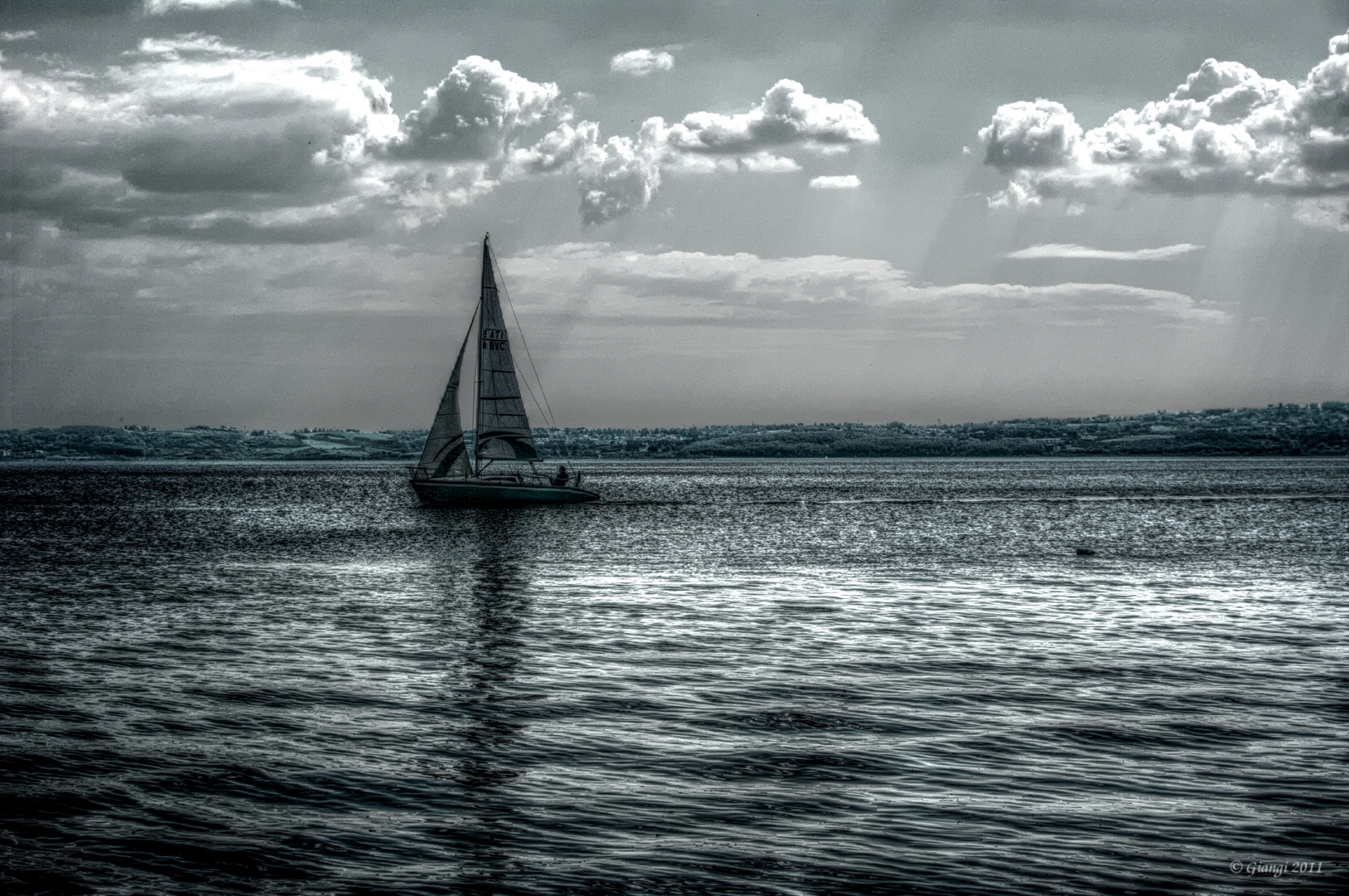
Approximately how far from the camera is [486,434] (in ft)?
253

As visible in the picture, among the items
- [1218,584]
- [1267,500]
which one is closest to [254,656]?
[1218,584]

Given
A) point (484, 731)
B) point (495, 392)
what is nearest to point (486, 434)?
point (495, 392)

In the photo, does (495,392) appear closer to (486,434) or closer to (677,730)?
(486,434)

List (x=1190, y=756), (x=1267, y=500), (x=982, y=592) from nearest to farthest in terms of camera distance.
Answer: (x=1190, y=756), (x=982, y=592), (x=1267, y=500)

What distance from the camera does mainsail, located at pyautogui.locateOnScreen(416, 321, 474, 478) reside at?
253 ft

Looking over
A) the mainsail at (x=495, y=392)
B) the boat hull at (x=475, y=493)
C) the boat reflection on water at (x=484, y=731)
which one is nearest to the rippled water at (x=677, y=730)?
the boat reflection on water at (x=484, y=731)

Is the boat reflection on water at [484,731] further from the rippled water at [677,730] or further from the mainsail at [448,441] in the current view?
the mainsail at [448,441]

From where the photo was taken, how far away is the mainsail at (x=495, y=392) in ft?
254

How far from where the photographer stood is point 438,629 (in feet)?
98.3

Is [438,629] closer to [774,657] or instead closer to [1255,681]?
[774,657]

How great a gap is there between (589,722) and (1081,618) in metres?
17.2

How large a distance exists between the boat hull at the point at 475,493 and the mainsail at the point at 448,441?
1.27 metres

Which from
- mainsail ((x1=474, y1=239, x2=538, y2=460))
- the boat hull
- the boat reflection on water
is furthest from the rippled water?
mainsail ((x1=474, y1=239, x2=538, y2=460))

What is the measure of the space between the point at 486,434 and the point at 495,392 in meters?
2.79
